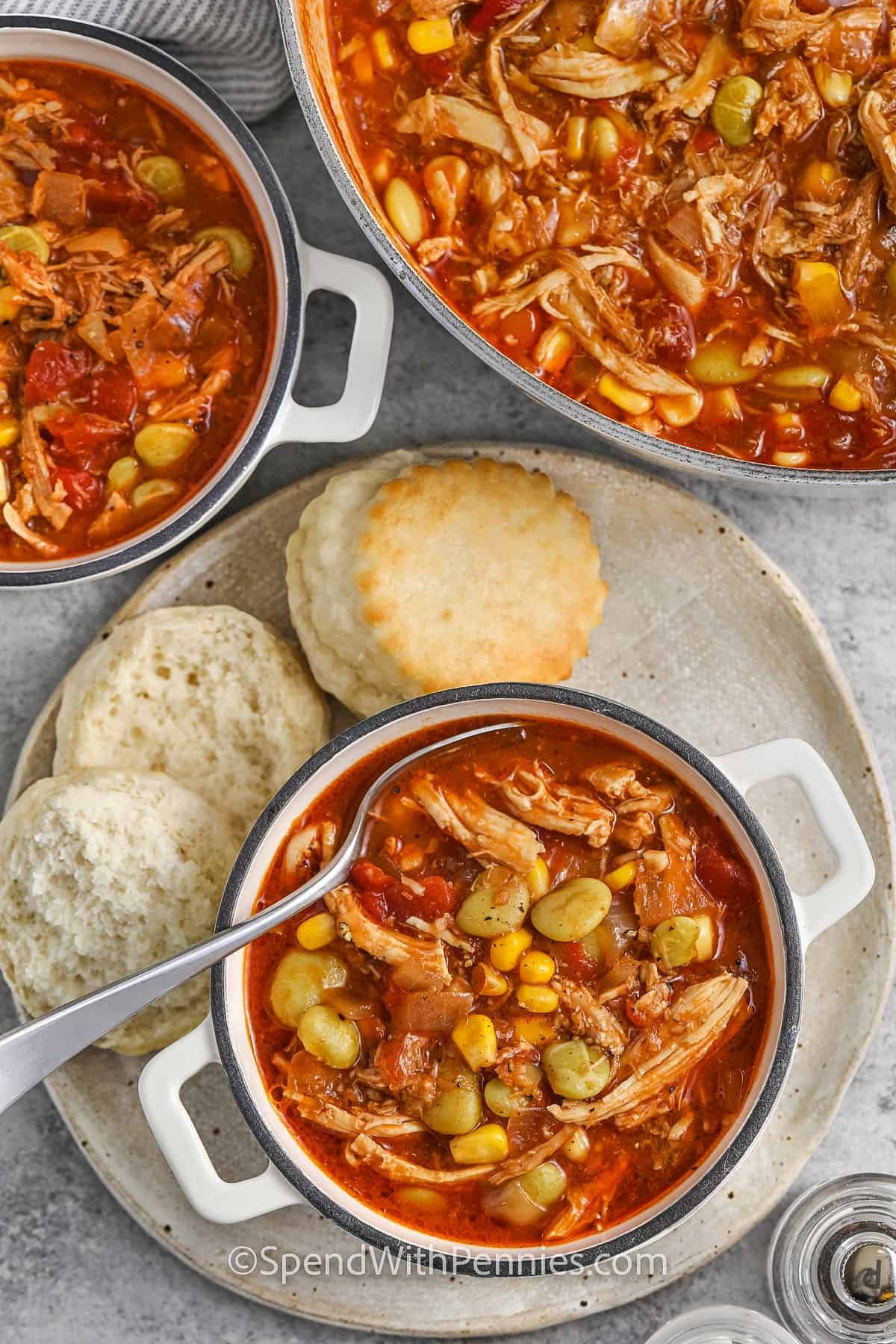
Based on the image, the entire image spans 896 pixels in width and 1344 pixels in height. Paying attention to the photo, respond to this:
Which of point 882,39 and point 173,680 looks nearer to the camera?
point 882,39

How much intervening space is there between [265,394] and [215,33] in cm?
109

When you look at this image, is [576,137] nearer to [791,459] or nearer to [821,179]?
[821,179]

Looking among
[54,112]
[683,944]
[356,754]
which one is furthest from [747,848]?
[54,112]

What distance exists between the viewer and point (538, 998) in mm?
2959

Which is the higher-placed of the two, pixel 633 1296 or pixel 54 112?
pixel 54 112

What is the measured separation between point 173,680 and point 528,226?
5.25 feet

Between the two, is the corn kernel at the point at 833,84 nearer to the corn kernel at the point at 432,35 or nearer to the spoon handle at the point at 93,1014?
the corn kernel at the point at 432,35

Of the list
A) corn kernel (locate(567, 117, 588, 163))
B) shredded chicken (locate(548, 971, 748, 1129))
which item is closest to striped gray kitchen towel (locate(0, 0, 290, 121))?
corn kernel (locate(567, 117, 588, 163))

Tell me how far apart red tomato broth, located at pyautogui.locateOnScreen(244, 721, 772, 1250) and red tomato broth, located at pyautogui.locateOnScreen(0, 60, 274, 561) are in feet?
3.76

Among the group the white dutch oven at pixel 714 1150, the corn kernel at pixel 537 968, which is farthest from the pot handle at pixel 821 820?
the corn kernel at pixel 537 968

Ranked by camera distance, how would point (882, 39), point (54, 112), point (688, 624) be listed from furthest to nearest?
point (688, 624) → point (54, 112) → point (882, 39)

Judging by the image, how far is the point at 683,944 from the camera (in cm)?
293

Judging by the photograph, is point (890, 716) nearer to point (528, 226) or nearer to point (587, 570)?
point (587, 570)

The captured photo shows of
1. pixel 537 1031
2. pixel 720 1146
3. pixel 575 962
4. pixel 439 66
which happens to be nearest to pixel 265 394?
pixel 439 66
